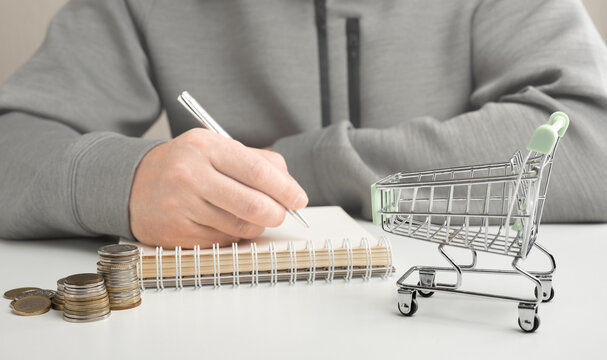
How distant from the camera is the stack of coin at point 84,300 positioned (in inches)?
24.0

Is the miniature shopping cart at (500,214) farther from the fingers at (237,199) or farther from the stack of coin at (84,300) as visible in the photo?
the stack of coin at (84,300)

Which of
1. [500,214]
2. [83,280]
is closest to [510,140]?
[500,214]

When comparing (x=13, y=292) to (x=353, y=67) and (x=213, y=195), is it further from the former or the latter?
(x=353, y=67)

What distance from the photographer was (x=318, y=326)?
0.59 meters

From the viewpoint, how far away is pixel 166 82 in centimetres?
159

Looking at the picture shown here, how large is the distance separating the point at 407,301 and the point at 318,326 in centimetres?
10

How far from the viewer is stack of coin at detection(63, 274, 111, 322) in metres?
0.61

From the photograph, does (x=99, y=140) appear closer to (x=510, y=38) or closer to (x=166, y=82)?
(x=166, y=82)

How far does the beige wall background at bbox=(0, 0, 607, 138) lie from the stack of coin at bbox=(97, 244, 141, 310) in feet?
6.38

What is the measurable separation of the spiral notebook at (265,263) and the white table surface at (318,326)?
1 cm

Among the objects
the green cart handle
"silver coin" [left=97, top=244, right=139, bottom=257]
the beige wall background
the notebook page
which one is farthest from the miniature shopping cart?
the beige wall background

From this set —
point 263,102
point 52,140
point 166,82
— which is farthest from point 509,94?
point 52,140

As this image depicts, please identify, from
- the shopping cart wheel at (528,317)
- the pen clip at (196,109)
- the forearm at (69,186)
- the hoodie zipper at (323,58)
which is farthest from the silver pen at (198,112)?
the hoodie zipper at (323,58)

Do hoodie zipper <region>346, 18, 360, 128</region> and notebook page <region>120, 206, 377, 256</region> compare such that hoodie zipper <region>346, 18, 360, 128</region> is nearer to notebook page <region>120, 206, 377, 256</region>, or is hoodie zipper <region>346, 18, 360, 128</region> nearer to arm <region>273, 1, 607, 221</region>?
arm <region>273, 1, 607, 221</region>
